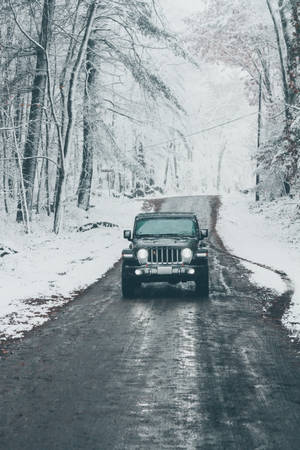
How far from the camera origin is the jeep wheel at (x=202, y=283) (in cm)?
1229

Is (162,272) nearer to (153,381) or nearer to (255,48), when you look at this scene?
(153,381)

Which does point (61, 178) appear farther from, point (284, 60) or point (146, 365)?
point (146, 365)

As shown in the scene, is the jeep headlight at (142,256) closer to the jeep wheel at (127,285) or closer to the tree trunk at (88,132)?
the jeep wheel at (127,285)

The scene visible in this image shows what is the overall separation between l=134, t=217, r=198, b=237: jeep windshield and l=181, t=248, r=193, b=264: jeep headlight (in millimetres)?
880

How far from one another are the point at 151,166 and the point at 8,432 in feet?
113

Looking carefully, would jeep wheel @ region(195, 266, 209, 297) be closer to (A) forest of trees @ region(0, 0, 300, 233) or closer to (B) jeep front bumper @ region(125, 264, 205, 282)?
(B) jeep front bumper @ region(125, 264, 205, 282)

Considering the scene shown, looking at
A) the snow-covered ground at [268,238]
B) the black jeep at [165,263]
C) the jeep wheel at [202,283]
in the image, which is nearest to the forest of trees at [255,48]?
the snow-covered ground at [268,238]

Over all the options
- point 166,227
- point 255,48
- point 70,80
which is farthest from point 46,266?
point 255,48

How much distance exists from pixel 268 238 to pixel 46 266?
13.1 meters

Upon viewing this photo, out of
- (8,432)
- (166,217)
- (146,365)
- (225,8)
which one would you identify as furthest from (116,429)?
(225,8)

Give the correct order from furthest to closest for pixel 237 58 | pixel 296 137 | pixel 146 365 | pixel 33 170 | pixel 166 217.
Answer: pixel 237 58
pixel 33 170
pixel 296 137
pixel 166 217
pixel 146 365

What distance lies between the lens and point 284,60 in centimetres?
3050

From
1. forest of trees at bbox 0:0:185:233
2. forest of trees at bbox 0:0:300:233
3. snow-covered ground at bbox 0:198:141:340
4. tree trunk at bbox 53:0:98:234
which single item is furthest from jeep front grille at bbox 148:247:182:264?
tree trunk at bbox 53:0:98:234

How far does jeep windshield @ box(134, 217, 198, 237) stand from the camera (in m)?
13.5
